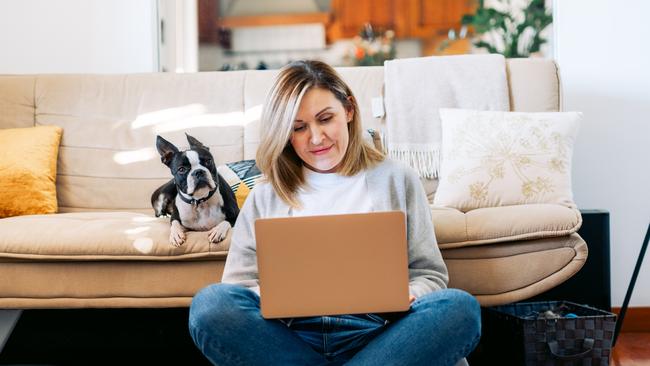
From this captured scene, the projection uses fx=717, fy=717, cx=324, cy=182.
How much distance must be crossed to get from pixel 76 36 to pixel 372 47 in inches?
62.1

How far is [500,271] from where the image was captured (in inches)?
73.0

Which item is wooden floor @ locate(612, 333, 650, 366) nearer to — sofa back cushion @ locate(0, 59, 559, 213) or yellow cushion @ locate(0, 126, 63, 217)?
sofa back cushion @ locate(0, 59, 559, 213)

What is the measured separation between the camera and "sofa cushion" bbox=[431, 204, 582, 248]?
1.83m

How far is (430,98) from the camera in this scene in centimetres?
245

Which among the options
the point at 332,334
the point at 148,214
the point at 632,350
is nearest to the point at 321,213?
the point at 332,334

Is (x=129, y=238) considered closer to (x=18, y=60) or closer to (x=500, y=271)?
(x=500, y=271)

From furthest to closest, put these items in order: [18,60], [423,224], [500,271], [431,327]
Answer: [18,60] → [500,271] → [423,224] → [431,327]

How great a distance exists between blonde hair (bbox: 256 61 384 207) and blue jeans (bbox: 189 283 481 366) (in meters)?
0.31

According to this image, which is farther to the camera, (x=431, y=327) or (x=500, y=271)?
(x=500, y=271)

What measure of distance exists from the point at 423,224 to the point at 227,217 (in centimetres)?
64

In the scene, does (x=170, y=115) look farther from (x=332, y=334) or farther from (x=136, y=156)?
(x=332, y=334)

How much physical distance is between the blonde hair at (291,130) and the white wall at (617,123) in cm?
134

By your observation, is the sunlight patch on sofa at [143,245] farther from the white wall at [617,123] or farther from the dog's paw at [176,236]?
the white wall at [617,123]

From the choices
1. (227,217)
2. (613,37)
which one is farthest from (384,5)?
(227,217)
